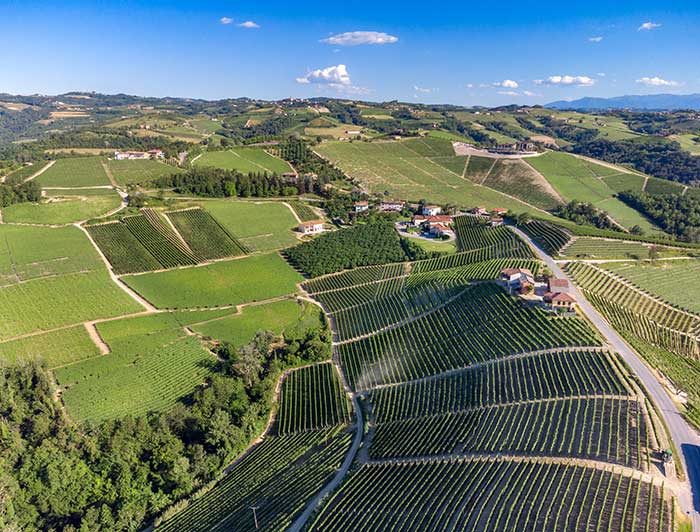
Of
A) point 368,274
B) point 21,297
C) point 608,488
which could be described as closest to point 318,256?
point 368,274

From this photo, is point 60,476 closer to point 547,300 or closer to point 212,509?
point 212,509

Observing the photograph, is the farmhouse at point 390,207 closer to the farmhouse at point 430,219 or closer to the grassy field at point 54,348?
the farmhouse at point 430,219

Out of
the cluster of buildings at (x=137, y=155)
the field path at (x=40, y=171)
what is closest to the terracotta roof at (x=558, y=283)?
the field path at (x=40, y=171)

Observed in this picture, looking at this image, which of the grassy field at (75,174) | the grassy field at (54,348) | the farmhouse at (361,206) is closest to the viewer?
the grassy field at (54,348)

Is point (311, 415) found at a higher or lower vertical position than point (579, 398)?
lower

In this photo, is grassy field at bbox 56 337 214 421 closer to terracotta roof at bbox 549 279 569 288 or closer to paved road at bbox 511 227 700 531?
terracotta roof at bbox 549 279 569 288

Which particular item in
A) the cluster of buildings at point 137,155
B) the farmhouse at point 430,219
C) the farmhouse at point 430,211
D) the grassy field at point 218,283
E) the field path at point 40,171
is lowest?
the grassy field at point 218,283

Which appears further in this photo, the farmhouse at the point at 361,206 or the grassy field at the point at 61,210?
the farmhouse at the point at 361,206
